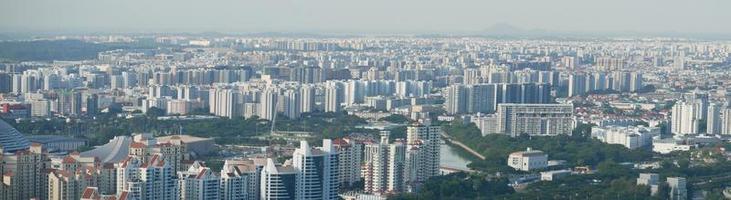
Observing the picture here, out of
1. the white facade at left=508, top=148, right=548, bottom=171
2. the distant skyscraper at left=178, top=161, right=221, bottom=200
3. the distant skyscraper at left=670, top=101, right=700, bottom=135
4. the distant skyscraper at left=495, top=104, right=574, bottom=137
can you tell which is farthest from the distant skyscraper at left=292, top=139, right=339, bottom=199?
the distant skyscraper at left=670, top=101, right=700, bottom=135

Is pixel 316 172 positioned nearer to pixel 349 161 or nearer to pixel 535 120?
pixel 349 161

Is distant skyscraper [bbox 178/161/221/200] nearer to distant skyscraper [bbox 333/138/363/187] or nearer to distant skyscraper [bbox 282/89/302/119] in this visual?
distant skyscraper [bbox 333/138/363/187]

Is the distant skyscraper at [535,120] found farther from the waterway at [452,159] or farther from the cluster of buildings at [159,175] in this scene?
the cluster of buildings at [159,175]

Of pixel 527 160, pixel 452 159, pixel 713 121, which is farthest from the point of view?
pixel 713 121

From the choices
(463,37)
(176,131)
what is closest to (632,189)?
(176,131)

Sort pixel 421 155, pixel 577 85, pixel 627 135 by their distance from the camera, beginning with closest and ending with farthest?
pixel 421 155 → pixel 627 135 → pixel 577 85

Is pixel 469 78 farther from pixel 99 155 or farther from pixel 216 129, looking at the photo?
pixel 99 155

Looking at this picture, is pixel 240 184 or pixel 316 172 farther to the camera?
pixel 316 172

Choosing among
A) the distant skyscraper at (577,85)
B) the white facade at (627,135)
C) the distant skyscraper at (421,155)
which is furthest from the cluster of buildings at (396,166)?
the distant skyscraper at (577,85)

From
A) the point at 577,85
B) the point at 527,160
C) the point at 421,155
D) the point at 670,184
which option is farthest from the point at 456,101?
the point at 670,184
